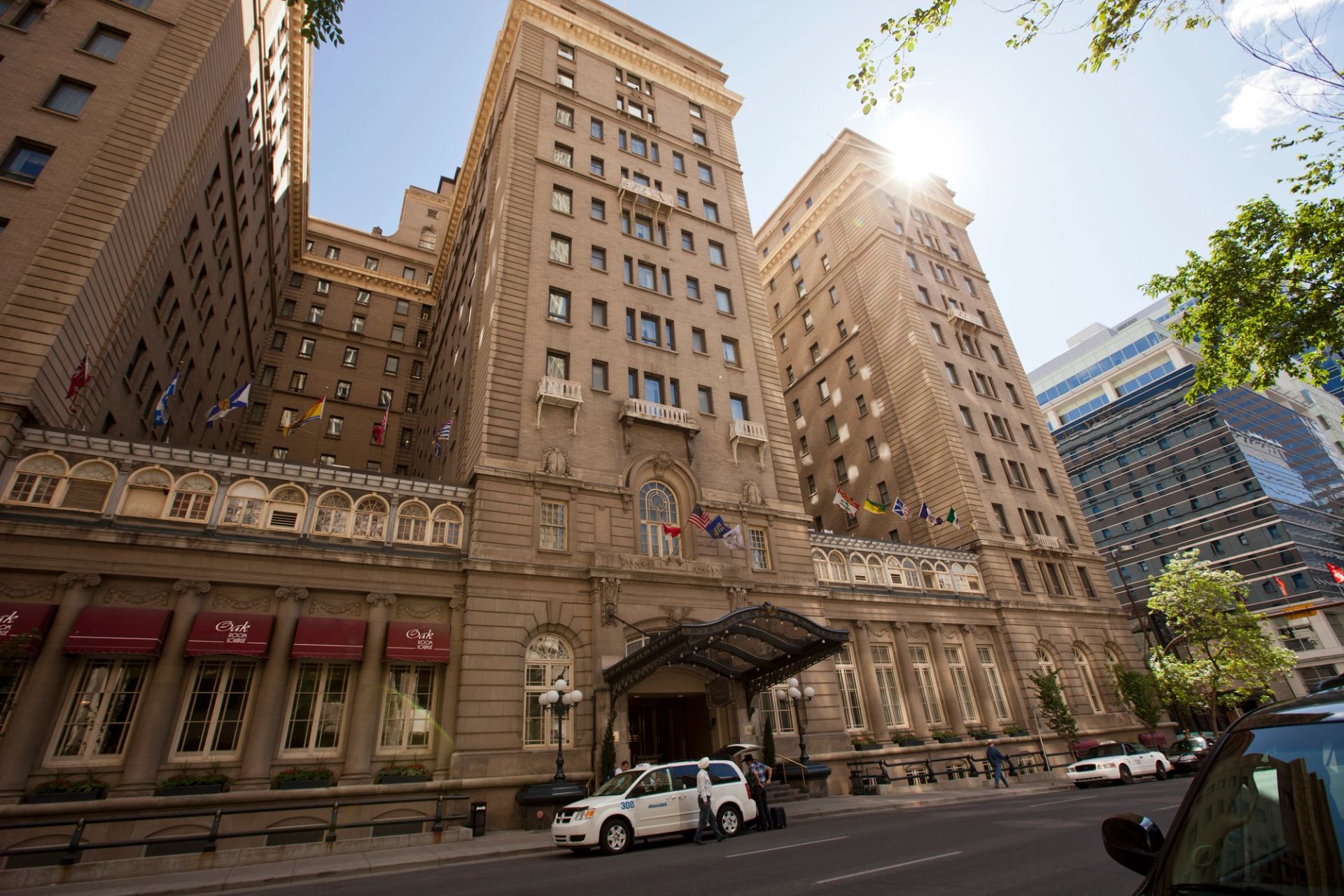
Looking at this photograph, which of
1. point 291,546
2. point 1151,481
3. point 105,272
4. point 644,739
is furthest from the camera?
point 1151,481

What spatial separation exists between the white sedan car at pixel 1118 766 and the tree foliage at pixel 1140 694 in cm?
944

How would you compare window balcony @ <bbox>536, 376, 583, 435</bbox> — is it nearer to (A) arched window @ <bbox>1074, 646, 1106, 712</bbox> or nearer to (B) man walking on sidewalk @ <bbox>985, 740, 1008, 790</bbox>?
(B) man walking on sidewalk @ <bbox>985, 740, 1008, 790</bbox>

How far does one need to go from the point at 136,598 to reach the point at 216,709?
4093mm

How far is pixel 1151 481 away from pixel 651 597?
93594 mm

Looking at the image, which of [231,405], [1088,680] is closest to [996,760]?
[1088,680]

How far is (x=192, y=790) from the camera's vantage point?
1772 centimetres

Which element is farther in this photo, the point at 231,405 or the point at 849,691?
the point at 849,691

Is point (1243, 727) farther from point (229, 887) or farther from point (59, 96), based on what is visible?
point (59, 96)

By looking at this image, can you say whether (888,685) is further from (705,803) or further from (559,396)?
(559,396)

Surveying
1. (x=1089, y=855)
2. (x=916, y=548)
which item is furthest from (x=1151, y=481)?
(x=1089, y=855)

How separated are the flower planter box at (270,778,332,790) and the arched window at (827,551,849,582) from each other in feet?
78.3

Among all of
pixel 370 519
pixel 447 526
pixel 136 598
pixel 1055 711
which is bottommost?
pixel 1055 711

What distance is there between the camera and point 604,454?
28219mm

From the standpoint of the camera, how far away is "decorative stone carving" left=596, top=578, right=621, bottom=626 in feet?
80.9
